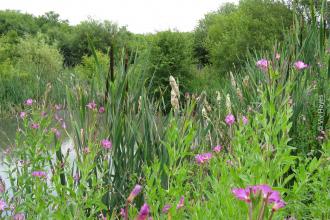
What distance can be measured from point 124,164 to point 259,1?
73.5ft

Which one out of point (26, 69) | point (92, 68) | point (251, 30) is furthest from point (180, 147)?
point (251, 30)

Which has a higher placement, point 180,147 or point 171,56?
point 180,147

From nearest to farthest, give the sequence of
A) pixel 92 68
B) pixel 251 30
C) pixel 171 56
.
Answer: pixel 92 68 → pixel 171 56 → pixel 251 30

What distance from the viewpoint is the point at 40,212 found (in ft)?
7.13

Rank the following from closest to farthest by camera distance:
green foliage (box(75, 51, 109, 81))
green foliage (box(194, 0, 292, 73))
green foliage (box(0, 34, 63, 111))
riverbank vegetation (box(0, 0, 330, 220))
Result: riverbank vegetation (box(0, 0, 330, 220)) < green foliage (box(75, 51, 109, 81)) < green foliage (box(0, 34, 63, 111)) < green foliage (box(194, 0, 292, 73))

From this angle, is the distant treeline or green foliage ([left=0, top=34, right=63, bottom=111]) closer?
green foliage ([left=0, top=34, right=63, bottom=111])

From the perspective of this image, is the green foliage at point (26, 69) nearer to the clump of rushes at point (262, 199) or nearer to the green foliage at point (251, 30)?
the clump of rushes at point (262, 199)

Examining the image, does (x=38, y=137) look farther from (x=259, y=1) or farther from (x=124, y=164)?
(x=259, y=1)

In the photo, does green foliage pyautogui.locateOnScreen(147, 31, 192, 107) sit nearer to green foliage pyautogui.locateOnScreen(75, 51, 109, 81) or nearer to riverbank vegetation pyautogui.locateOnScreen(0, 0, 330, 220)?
green foliage pyautogui.locateOnScreen(75, 51, 109, 81)

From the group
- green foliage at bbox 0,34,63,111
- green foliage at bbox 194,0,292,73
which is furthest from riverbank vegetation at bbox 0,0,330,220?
green foliage at bbox 194,0,292,73

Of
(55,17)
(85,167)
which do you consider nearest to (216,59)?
(85,167)

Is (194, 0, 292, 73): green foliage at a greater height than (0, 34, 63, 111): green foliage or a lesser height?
greater

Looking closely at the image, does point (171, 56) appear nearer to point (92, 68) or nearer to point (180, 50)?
point (180, 50)

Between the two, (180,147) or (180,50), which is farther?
(180,50)
